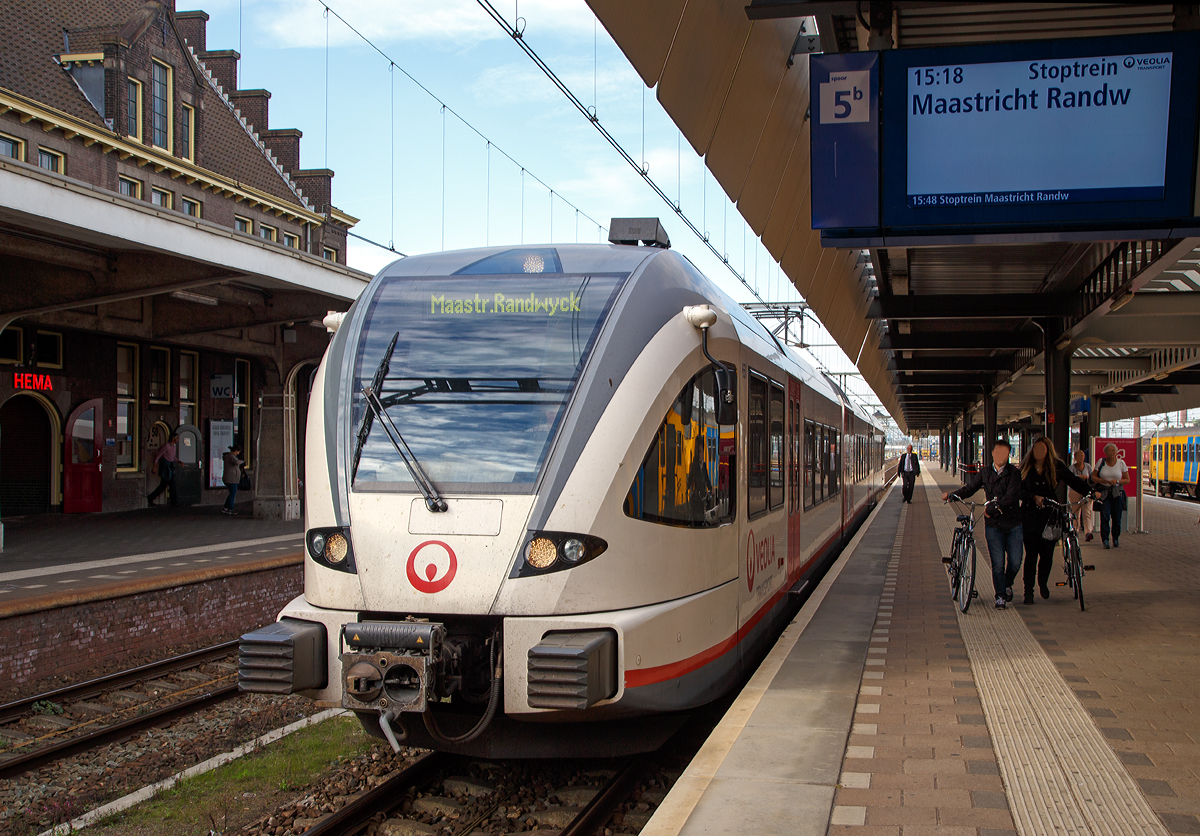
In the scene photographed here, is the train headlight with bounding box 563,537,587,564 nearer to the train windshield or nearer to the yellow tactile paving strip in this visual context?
the train windshield

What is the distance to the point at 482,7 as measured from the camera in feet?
31.3

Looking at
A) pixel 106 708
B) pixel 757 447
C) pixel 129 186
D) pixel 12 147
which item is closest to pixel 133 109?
pixel 129 186

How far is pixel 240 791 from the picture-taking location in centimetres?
641

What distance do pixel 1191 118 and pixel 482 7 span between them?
6.04 m

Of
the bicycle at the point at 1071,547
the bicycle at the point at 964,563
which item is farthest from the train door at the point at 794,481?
the bicycle at the point at 1071,547

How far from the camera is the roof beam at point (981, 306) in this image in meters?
16.1

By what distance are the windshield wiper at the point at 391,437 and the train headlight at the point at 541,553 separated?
0.51 m

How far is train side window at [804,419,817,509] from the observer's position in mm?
10672

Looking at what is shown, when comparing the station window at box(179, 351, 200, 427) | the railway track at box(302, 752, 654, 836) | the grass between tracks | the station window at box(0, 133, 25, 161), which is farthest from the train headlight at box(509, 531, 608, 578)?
the station window at box(179, 351, 200, 427)

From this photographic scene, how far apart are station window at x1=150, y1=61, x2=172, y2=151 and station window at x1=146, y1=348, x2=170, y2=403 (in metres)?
6.61

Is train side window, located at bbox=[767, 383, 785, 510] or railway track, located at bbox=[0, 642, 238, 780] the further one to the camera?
train side window, located at bbox=[767, 383, 785, 510]

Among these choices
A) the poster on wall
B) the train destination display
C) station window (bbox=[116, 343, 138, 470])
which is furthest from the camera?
the poster on wall

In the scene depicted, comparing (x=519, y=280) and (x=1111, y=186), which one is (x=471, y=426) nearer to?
(x=519, y=280)

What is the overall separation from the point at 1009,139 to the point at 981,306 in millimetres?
10774
